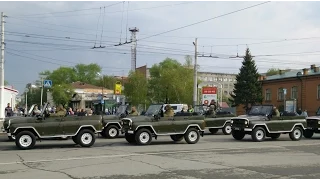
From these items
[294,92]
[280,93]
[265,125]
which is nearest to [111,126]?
[265,125]

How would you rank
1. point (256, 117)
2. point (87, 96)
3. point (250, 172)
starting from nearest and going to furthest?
point (250, 172)
point (256, 117)
point (87, 96)

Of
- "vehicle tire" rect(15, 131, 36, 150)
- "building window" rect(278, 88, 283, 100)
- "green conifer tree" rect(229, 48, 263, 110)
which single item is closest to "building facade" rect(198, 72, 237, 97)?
"green conifer tree" rect(229, 48, 263, 110)

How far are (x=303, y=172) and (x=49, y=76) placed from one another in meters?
104

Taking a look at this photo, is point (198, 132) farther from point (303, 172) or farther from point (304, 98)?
point (304, 98)

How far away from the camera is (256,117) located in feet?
65.6

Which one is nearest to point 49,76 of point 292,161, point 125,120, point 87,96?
point 87,96

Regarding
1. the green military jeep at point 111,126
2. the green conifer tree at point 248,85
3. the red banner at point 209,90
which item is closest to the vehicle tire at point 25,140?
the green military jeep at point 111,126

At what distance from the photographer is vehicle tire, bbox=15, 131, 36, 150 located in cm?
1592

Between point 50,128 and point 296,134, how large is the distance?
12001mm

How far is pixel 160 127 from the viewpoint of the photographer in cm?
1777

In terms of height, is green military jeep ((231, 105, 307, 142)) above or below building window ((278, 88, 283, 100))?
below

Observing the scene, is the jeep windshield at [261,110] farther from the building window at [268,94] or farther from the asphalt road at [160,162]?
the building window at [268,94]

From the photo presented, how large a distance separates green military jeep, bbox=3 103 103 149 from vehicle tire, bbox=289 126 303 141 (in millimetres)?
9811

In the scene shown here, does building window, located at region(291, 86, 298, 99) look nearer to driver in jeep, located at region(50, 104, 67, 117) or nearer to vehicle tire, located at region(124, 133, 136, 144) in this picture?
vehicle tire, located at region(124, 133, 136, 144)
